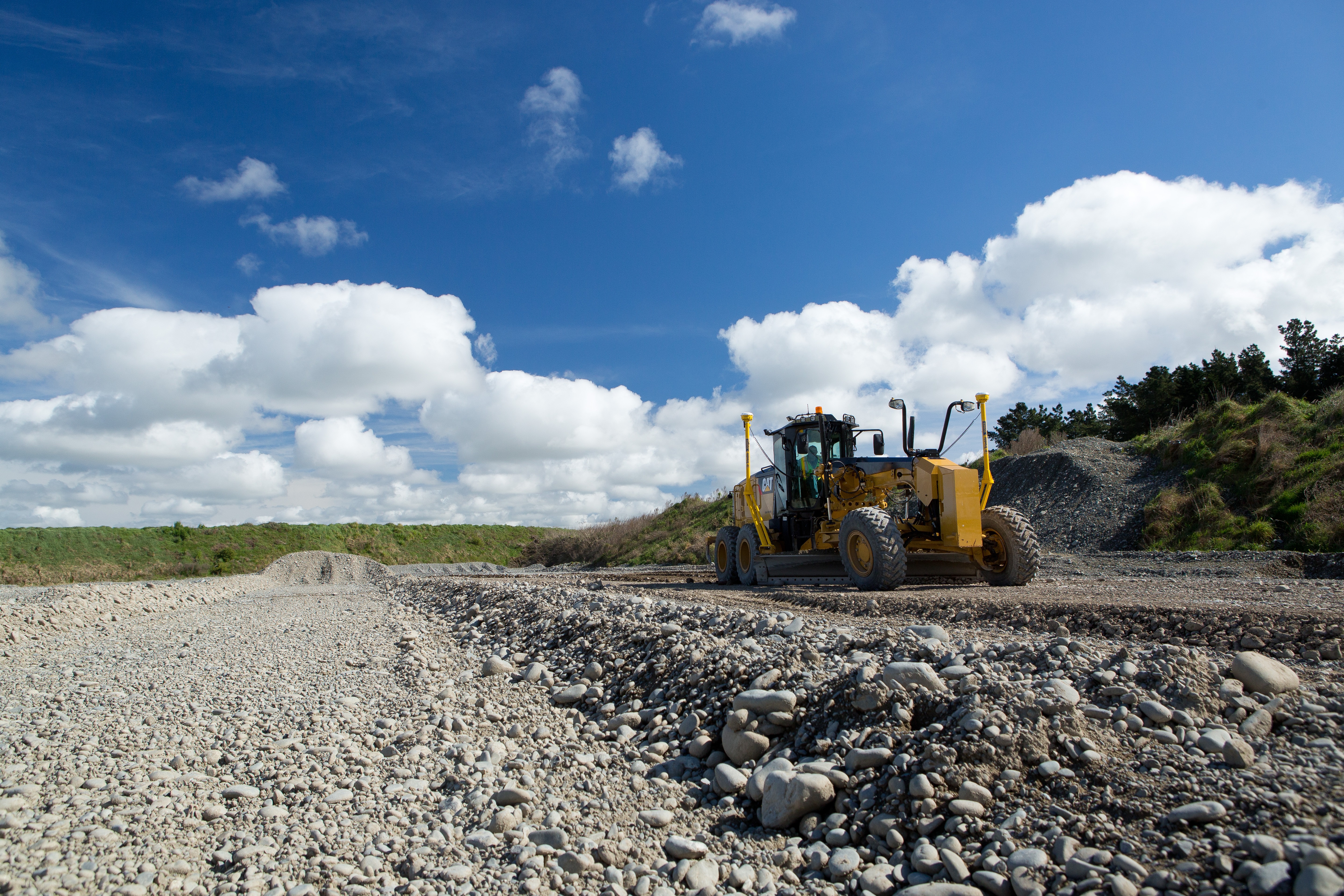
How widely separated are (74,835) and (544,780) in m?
2.13

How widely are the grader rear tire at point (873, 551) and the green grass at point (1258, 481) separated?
28.8 ft

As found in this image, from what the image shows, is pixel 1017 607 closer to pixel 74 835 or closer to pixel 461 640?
pixel 461 640

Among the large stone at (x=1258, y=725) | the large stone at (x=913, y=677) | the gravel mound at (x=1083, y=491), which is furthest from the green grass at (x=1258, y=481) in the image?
the large stone at (x=913, y=677)

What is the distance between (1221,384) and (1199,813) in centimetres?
2996

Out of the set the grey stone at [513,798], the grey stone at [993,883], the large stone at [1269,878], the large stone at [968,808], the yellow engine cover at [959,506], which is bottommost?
the grey stone at [513,798]

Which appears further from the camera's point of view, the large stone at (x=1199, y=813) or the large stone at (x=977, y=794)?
the large stone at (x=977, y=794)

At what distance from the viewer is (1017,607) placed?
6.48 metres

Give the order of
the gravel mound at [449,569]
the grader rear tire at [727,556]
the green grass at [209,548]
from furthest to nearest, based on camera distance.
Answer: the green grass at [209,548] → the gravel mound at [449,569] → the grader rear tire at [727,556]

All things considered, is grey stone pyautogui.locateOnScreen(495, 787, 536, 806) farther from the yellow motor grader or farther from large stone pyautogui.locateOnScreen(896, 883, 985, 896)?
the yellow motor grader

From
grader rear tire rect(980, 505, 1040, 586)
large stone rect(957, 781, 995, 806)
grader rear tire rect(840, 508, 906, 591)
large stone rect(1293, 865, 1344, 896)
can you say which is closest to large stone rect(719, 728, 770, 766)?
large stone rect(957, 781, 995, 806)

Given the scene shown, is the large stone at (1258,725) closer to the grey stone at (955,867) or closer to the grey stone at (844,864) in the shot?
the grey stone at (955,867)

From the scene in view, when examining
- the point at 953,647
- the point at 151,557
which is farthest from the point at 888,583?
the point at 151,557

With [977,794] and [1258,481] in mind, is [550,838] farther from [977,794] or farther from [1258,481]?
[1258,481]

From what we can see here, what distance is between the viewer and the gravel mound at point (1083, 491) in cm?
1719
